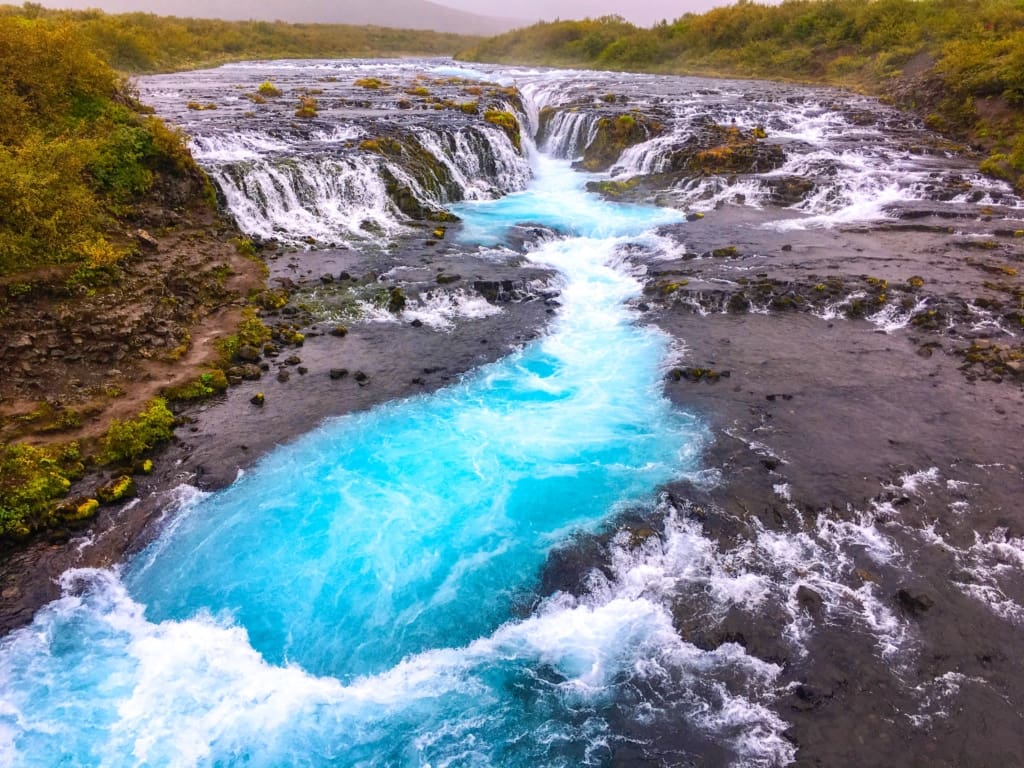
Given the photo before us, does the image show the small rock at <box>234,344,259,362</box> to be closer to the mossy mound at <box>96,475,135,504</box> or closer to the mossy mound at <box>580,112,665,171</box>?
the mossy mound at <box>96,475,135,504</box>

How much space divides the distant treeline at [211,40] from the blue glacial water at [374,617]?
4584cm

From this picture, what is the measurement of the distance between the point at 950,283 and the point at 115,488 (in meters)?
25.9

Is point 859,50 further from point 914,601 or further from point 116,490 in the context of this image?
point 116,490

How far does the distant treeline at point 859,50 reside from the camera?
119 ft

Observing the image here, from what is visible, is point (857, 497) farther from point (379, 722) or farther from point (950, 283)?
point (950, 283)

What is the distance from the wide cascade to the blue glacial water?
36 millimetres

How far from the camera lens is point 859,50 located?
61875 mm

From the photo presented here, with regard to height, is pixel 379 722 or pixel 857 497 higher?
pixel 857 497

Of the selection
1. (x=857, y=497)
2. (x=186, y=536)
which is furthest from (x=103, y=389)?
(x=857, y=497)

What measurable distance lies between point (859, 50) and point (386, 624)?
76550 millimetres

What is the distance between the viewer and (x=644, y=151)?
118ft

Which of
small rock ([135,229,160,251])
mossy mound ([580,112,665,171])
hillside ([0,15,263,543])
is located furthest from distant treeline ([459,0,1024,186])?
small rock ([135,229,160,251])

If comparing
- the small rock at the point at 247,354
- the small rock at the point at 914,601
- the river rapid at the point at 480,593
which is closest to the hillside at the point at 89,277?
the small rock at the point at 247,354

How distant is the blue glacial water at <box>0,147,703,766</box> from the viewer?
8.46 m
